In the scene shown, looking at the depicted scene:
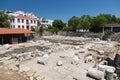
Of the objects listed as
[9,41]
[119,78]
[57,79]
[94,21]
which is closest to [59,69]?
[57,79]

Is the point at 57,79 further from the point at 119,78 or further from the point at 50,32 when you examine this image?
the point at 50,32

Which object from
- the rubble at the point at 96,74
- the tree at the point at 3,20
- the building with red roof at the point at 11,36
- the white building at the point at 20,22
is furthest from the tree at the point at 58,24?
the rubble at the point at 96,74

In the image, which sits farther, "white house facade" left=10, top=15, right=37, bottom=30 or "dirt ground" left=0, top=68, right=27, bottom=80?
"white house facade" left=10, top=15, right=37, bottom=30

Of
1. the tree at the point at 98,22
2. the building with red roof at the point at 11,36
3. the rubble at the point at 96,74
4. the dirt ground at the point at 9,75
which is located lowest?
the dirt ground at the point at 9,75

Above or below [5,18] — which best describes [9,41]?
below

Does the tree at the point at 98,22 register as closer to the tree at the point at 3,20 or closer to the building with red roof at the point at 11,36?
the building with red roof at the point at 11,36

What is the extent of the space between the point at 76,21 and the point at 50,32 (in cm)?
982

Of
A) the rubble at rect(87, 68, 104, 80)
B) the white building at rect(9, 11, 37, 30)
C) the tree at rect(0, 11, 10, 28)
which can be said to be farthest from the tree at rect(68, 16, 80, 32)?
the rubble at rect(87, 68, 104, 80)

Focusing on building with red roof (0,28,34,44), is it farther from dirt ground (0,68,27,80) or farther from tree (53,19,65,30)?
tree (53,19,65,30)

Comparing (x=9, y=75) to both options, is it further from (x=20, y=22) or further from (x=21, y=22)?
(x=21, y=22)

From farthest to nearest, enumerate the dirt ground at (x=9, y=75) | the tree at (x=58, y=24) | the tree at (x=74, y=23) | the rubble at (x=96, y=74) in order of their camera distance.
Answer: the tree at (x=58, y=24) < the tree at (x=74, y=23) < the dirt ground at (x=9, y=75) < the rubble at (x=96, y=74)

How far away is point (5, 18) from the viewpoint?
51469mm

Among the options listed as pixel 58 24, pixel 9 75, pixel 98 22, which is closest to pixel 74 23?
pixel 98 22

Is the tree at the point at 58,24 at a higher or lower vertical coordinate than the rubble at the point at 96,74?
higher
